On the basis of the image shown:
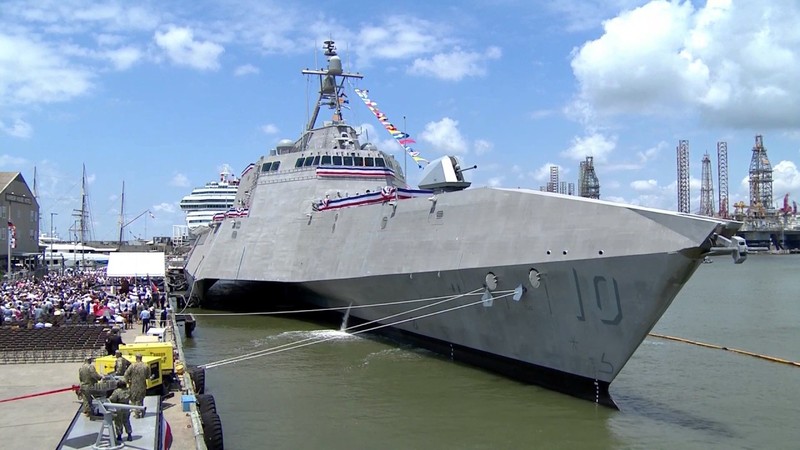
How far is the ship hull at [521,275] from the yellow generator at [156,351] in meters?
6.07

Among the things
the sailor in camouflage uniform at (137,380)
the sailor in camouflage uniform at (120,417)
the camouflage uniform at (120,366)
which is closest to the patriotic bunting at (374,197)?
the camouflage uniform at (120,366)

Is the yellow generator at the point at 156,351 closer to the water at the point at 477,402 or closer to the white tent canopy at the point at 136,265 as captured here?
the water at the point at 477,402

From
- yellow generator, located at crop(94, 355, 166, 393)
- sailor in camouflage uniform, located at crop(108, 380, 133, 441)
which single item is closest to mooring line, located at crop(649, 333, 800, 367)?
yellow generator, located at crop(94, 355, 166, 393)

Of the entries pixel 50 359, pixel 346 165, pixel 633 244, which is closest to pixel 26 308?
pixel 50 359

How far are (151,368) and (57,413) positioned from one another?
51.7 inches

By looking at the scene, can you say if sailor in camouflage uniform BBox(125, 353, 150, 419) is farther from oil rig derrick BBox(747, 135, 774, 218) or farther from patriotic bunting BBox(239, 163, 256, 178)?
A: oil rig derrick BBox(747, 135, 774, 218)

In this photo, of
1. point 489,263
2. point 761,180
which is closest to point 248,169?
point 489,263

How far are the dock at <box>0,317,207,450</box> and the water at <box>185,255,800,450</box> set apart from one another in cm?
127

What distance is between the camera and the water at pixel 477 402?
9.71 metres

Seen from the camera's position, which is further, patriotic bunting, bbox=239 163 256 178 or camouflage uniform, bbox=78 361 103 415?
patriotic bunting, bbox=239 163 256 178

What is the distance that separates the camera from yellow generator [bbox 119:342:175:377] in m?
9.73

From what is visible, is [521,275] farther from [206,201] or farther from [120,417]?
[206,201]

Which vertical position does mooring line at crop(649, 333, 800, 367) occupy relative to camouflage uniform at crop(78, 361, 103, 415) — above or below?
below

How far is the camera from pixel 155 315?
19781mm
